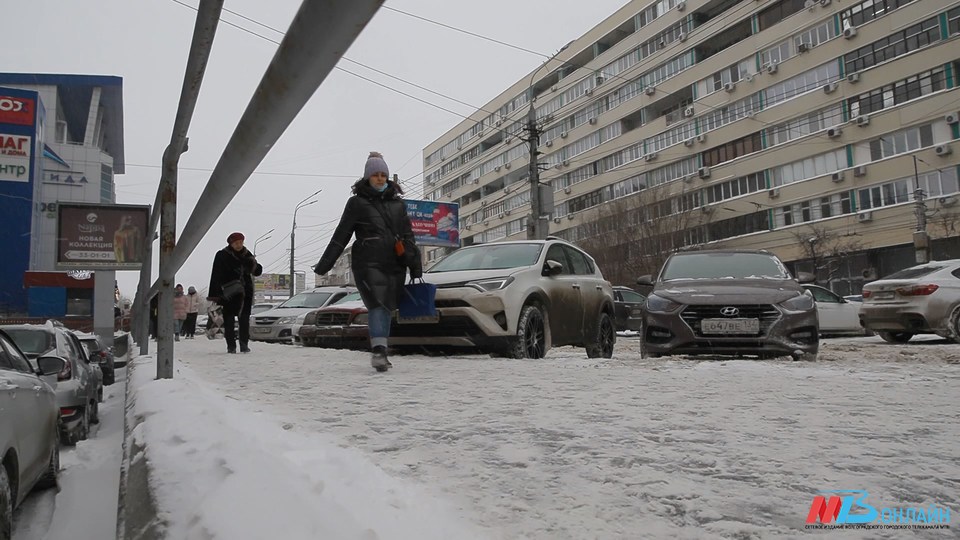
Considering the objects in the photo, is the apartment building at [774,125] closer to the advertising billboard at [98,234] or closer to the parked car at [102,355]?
the advertising billboard at [98,234]

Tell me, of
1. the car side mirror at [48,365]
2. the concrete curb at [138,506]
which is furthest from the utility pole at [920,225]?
the concrete curb at [138,506]

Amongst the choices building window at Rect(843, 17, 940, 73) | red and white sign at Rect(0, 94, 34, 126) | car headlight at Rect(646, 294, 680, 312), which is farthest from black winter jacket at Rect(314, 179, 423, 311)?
red and white sign at Rect(0, 94, 34, 126)

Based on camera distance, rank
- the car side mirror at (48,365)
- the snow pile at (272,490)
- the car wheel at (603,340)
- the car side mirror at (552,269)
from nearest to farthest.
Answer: the snow pile at (272,490), the car side mirror at (48,365), the car side mirror at (552,269), the car wheel at (603,340)

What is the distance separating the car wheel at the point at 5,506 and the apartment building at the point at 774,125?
20.9 metres

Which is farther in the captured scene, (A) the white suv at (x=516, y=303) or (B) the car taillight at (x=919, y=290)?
(B) the car taillight at (x=919, y=290)

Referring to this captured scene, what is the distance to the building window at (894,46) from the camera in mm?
30094

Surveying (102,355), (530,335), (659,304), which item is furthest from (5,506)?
(102,355)

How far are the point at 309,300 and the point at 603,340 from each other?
1051 cm

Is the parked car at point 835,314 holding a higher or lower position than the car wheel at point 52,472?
higher

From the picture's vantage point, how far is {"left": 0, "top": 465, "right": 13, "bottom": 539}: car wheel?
193cm

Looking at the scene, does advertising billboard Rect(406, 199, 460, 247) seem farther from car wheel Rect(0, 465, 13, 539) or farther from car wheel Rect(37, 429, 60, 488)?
car wheel Rect(0, 465, 13, 539)

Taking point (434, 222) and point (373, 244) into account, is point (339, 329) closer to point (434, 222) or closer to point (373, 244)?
point (373, 244)

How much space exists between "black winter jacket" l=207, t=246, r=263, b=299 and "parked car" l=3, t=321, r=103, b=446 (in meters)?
1.73

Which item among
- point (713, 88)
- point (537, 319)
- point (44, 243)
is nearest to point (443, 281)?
point (537, 319)
